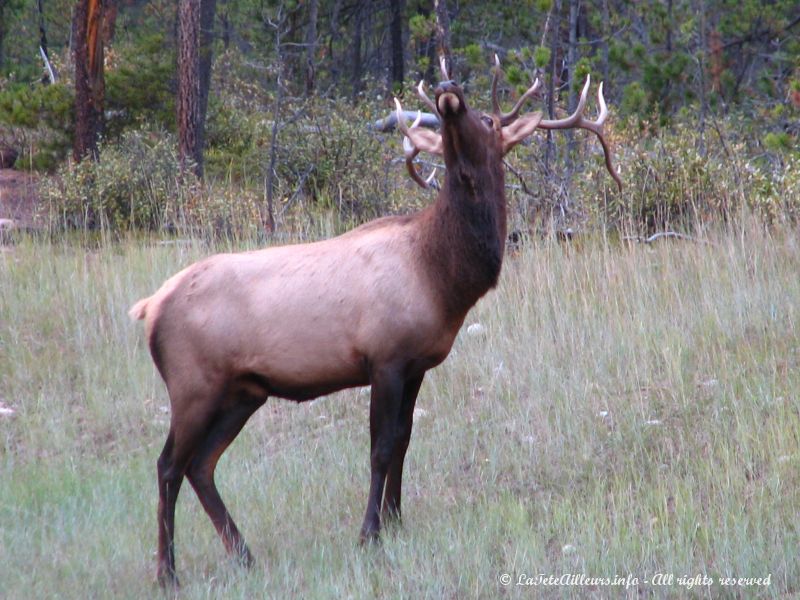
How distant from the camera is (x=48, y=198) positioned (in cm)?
1377

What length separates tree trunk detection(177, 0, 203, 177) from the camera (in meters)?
14.6

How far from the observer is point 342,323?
5602mm

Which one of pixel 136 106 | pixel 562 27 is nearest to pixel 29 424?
pixel 136 106

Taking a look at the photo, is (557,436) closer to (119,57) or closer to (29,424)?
(29,424)

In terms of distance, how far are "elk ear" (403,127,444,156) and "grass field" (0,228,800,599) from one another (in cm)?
194

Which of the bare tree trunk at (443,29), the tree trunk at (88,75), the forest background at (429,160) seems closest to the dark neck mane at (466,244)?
the forest background at (429,160)

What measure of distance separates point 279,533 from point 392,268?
1.65m

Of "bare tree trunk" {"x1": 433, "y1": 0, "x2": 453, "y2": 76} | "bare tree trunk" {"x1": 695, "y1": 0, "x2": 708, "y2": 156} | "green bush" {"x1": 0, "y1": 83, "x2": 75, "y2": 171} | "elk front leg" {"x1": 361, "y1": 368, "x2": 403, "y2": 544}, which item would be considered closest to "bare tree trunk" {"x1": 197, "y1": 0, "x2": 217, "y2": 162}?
"green bush" {"x1": 0, "y1": 83, "x2": 75, "y2": 171}

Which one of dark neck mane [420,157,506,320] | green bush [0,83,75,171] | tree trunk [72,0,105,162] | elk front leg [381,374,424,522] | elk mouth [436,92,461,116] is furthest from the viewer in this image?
green bush [0,83,75,171]

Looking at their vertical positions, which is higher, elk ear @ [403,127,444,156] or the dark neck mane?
elk ear @ [403,127,444,156]

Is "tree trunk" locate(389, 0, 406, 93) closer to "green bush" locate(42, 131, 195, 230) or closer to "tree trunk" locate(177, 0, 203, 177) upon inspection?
"tree trunk" locate(177, 0, 203, 177)

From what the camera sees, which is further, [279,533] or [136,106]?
[136,106]

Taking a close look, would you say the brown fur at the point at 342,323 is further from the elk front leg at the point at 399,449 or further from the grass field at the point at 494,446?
the grass field at the point at 494,446

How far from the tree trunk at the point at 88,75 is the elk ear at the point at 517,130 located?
34.4 feet
